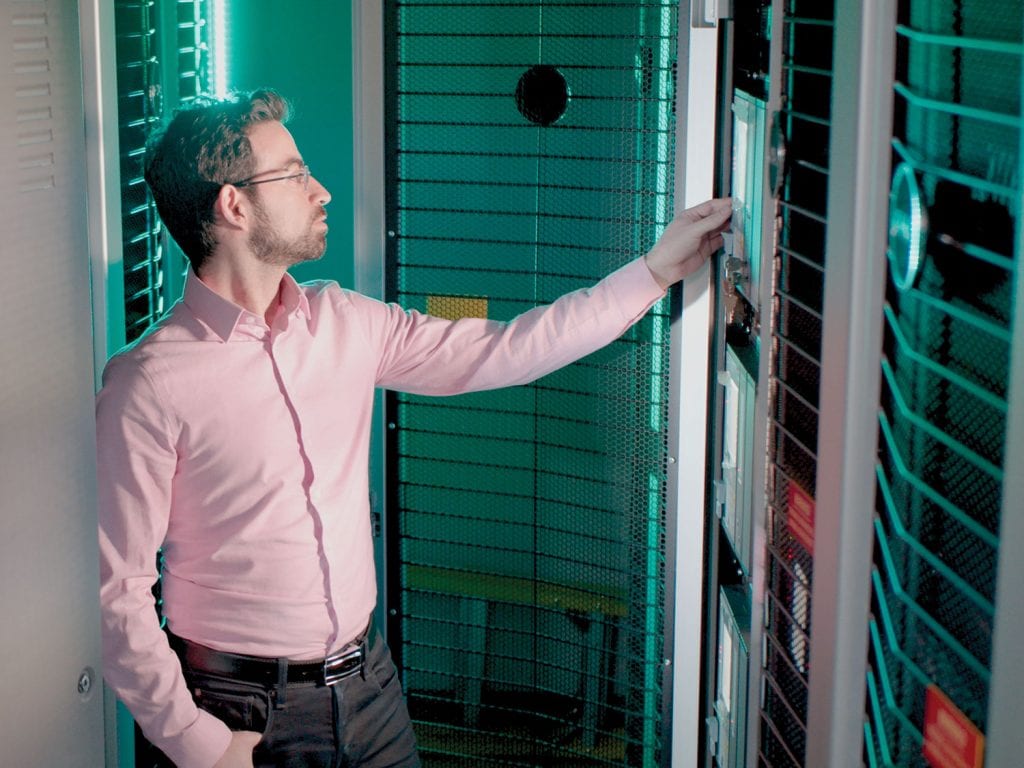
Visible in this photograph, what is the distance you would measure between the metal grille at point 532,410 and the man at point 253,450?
0.12m

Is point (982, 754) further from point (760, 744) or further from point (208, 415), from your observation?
point (208, 415)

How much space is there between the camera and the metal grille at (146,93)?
2082 mm

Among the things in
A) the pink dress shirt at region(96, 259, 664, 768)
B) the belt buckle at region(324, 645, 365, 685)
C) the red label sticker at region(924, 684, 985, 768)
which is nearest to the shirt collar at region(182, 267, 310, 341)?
the pink dress shirt at region(96, 259, 664, 768)

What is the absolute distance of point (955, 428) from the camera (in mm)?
902

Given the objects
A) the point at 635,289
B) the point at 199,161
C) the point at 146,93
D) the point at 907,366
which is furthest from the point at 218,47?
the point at 907,366

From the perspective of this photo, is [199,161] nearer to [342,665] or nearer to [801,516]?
[342,665]

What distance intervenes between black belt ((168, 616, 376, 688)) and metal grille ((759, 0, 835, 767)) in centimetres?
85

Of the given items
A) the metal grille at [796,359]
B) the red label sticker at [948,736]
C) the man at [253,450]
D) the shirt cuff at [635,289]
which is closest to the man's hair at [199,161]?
the man at [253,450]

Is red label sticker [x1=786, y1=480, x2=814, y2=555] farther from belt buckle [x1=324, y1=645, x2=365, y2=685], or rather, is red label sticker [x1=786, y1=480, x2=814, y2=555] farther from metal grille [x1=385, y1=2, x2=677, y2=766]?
belt buckle [x1=324, y1=645, x2=365, y2=685]

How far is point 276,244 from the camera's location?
2012mm

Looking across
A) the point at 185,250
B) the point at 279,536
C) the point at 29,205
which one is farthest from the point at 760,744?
the point at 185,250

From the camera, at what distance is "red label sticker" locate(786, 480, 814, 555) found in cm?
122

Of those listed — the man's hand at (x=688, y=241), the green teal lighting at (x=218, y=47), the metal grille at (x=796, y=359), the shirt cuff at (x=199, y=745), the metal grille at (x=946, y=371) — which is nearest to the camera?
the metal grille at (x=946, y=371)

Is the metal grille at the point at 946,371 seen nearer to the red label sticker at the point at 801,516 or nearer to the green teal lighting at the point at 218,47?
the red label sticker at the point at 801,516
